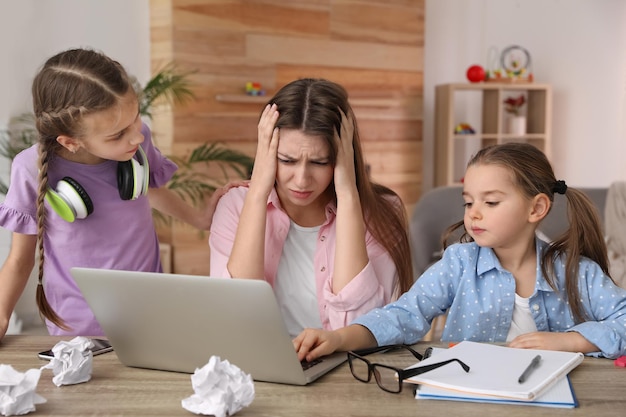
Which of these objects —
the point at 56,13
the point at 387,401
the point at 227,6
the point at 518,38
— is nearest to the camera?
the point at 387,401

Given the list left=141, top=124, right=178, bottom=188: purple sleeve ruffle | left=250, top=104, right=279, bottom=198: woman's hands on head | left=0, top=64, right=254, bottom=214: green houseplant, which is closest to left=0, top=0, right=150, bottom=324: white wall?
left=0, top=64, right=254, bottom=214: green houseplant

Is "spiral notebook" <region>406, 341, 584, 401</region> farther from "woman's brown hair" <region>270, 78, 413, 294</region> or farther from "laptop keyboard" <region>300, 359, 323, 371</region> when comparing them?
"woman's brown hair" <region>270, 78, 413, 294</region>

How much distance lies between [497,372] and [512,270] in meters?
0.48

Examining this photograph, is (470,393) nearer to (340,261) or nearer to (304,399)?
(304,399)

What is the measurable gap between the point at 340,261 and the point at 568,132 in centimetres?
522

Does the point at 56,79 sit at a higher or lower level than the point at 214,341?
higher

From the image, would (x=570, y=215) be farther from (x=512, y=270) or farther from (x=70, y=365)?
(x=70, y=365)

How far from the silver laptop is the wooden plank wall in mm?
3511

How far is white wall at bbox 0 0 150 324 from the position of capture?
3.92 metres

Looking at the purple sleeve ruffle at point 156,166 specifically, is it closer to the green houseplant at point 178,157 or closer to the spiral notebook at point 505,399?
the spiral notebook at point 505,399

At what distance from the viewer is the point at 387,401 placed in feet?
4.00

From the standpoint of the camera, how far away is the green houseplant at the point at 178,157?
3.91 meters

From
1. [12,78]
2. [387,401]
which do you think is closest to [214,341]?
[387,401]

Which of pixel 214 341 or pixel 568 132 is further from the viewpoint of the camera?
pixel 568 132
